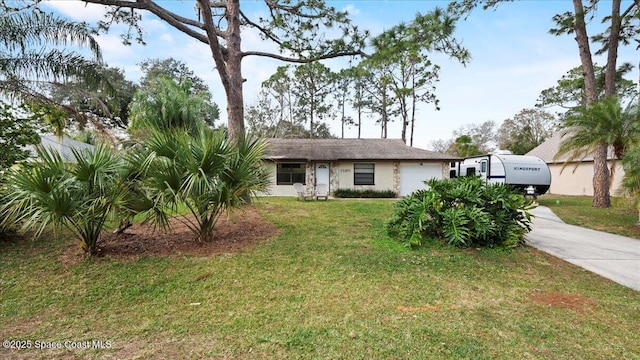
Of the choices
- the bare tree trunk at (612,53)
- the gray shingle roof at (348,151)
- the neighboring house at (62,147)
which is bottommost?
the neighboring house at (62,147)

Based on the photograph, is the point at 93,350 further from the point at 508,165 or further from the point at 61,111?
the point at 508,165

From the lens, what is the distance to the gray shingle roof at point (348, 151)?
56.1ft

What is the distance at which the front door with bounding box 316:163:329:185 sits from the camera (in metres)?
17.8

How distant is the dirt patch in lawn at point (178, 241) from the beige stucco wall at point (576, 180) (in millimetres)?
19327

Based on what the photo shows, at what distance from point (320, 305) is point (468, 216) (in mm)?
3658

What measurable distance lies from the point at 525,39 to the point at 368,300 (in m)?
12.8

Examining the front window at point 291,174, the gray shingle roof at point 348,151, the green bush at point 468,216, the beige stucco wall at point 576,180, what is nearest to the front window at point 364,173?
the gray shingle roof at point 348,151

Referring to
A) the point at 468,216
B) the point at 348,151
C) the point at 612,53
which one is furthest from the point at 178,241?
the point at 612,53

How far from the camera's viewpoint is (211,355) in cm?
249

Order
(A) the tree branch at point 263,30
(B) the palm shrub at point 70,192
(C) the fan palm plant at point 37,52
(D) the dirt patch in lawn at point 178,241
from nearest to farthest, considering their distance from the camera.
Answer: (B) the palm shrub at point 70,192 < (D) the dirt patch in lawn at point 178,241 < (C) the fan palm plant at point 37,52 < (A) the tree branch at point 263,30

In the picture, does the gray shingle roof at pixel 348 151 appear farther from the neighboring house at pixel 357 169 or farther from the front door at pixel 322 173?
the front door at pixel 322 173

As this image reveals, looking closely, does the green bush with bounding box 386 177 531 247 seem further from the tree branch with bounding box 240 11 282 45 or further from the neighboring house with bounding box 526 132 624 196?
the neighboring house with bounding box 526 132 624 196

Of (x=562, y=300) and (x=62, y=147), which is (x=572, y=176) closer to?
(x=562, y=300)

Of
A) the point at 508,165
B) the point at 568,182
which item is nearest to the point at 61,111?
the point at 508,165
